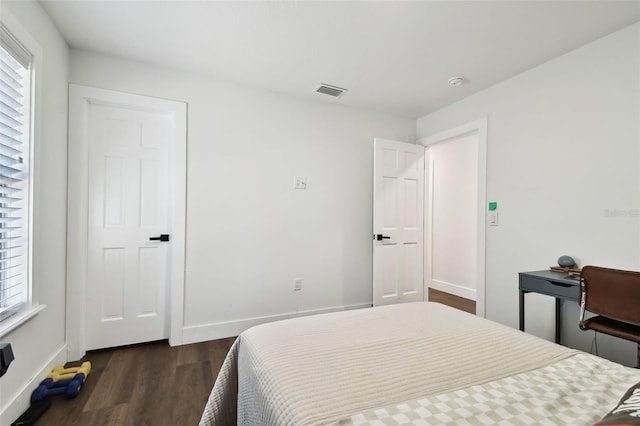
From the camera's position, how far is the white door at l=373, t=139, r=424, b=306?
3.36 meters

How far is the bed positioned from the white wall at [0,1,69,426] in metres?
1.21

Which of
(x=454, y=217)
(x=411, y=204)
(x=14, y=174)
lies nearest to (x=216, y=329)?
(x=14, y=174)

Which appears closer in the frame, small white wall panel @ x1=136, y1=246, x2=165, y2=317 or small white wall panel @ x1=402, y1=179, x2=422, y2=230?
small white wall panel @ x1=136, y1=246, x2=165, y2=317

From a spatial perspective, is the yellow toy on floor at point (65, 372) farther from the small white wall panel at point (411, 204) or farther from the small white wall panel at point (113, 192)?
the small white wall panel at point (411, 204)

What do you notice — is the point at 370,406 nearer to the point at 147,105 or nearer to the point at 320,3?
the point at 320,3

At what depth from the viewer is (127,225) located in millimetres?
2574

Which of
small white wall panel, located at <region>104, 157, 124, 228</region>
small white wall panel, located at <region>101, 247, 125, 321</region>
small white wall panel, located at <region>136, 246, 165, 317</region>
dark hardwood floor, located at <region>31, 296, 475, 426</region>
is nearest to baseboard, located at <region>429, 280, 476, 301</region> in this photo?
dark hardwood floor, located at <region>31, 296, 475, 426</region>

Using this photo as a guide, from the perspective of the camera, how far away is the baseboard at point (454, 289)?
14.0 feet

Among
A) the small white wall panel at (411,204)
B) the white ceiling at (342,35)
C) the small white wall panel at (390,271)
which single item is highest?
the white ceiling at (342,35)

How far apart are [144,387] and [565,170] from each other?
3.45m

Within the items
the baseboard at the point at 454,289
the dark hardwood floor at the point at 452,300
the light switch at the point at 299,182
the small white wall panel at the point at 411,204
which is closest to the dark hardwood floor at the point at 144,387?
the light switch at the point at 299,182

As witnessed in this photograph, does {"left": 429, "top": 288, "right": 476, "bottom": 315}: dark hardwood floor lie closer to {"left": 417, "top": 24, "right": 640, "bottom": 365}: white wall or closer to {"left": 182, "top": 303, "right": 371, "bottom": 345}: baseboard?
{"left": 417, "top": 24, "right": 640, "bottom": 365}: white wall

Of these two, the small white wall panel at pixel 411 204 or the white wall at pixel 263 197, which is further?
the small white wall panel at pixel 411 204

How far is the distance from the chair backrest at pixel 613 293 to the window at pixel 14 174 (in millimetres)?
3211
